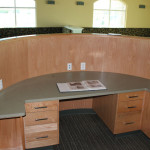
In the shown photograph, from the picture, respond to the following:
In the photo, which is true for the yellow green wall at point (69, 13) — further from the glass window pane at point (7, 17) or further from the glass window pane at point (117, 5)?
the glass window pane at point (7, 17)

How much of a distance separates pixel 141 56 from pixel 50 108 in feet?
5.05

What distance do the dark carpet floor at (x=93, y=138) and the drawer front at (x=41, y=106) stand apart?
553 millimetres

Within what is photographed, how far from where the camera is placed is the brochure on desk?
2364 mm

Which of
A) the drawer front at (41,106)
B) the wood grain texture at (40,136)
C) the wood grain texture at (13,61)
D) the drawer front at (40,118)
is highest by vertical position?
the wood grain texture at (13,61)

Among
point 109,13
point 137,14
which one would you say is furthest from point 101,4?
point 137,14

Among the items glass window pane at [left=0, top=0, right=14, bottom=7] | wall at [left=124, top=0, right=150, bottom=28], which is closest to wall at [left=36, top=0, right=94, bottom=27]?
glass window pane at [left=0, top=0, right=14, bottom=7]

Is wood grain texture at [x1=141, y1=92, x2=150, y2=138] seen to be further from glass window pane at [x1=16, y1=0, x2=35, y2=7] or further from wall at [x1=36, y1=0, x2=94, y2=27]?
glass window pane at [x1=16, y1=0, x2=35, y2=7]

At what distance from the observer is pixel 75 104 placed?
332cm

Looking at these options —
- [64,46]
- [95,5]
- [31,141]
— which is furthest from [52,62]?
[95,5]

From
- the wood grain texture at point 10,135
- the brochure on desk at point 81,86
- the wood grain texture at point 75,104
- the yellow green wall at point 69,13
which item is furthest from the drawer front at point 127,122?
the yellow green wall at point 69,13

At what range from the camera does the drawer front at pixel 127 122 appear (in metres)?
2.60

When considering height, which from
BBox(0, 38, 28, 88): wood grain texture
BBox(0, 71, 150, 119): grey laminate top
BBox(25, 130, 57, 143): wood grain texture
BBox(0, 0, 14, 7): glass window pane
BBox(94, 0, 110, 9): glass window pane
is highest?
BBox(94, 0, 110, 9): glass window pane

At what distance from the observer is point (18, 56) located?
2.47 m

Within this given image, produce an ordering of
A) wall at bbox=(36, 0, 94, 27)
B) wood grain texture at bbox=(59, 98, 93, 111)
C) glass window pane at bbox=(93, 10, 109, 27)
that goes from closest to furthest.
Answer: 1. wood grain texture at bbox=(59, 98, 93, 111)
2. wall at bbox=(36, 0, 94, 27)
3. glass window pane at bbox=(93, 10, 109, 27)
